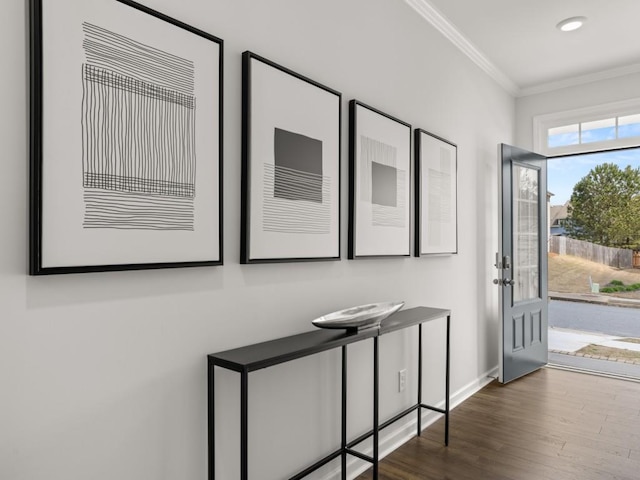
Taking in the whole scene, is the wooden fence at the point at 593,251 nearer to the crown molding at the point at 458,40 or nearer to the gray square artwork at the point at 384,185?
the crown molding at the point at 458,40

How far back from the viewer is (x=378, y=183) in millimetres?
2410

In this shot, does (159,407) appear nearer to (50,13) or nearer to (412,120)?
(50,13)

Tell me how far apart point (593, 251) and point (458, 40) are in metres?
3.12

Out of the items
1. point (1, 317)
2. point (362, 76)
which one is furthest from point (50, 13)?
point (362, 76)

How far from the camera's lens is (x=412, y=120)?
2799mm

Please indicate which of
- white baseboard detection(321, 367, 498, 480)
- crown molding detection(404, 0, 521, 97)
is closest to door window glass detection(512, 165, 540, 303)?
crown molding detection(404, 0, 521, 97)

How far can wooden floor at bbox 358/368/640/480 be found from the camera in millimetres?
2291

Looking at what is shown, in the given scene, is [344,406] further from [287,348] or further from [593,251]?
[593,251]

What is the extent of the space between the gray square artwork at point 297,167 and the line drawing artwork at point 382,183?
0.38 metres

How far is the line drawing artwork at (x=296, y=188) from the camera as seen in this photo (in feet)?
5.88

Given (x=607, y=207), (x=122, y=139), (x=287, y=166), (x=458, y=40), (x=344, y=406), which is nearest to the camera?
(x=122, y=139)

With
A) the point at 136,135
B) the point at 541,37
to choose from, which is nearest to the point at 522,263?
the point at 541,37

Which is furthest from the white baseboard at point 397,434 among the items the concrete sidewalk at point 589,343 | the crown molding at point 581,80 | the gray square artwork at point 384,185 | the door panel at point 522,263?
the crown molding at point 581,80

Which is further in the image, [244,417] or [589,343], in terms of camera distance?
[589,343]
